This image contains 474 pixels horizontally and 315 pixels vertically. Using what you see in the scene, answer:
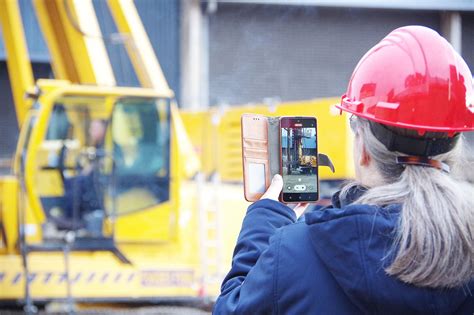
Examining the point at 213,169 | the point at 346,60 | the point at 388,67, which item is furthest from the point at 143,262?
the point at 346,60

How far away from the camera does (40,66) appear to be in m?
17.9

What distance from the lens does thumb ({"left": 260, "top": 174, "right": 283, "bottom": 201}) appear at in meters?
1.64

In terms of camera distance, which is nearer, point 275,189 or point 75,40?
point 275,189

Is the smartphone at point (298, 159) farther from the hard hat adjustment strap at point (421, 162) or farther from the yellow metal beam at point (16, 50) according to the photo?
the yellow metal beam at point (16, 50)

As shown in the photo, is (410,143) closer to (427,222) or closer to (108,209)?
(427,222)

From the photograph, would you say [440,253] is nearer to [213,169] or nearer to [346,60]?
[213,169]

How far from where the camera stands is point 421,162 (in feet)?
4.93

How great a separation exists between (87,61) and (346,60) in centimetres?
889

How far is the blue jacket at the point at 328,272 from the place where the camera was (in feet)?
4.65

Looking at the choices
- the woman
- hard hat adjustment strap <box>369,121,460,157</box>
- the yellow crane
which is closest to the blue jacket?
the woman

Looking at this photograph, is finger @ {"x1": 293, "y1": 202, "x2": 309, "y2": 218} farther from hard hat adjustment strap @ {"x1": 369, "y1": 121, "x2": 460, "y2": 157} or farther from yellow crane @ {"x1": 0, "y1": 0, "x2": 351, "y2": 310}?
yellow crane @ {"x1": 0, "y1": 0, "x2": 351, "y2": 310}

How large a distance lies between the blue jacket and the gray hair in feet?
0.06

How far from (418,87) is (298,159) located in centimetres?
28

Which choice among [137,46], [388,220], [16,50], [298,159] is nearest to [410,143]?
[388,220]
